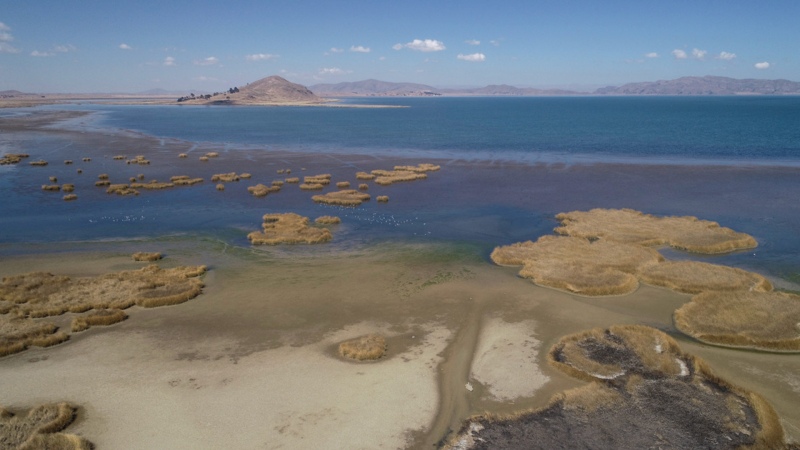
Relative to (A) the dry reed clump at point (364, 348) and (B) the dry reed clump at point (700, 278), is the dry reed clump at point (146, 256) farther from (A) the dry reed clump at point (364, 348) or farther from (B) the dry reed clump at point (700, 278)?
(B) the dry reed clump at point (700, 278)

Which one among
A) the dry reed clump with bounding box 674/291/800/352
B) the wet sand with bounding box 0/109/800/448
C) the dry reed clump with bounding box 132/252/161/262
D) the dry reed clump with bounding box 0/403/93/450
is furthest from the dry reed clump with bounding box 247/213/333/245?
the dry reed clump with bounding box 674/291/800/352

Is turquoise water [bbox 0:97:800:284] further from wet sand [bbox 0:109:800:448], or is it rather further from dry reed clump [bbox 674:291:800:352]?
dry reed clump [bbox 674:291:800:352]

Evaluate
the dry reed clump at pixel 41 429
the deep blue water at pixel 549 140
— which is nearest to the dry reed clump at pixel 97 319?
the dry reed clump at pixel 41 429

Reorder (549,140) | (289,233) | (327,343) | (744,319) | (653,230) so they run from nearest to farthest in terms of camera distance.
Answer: (327,343)
(744,319)
(653,230)
(289,233)
(549,140)

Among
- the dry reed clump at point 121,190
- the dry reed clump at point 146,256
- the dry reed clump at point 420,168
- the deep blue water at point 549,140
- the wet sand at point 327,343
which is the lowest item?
the wet sand at point 327,343

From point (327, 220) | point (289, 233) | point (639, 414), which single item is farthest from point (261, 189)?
point (639, 414)

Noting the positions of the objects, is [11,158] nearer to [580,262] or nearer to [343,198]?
[343,198]
